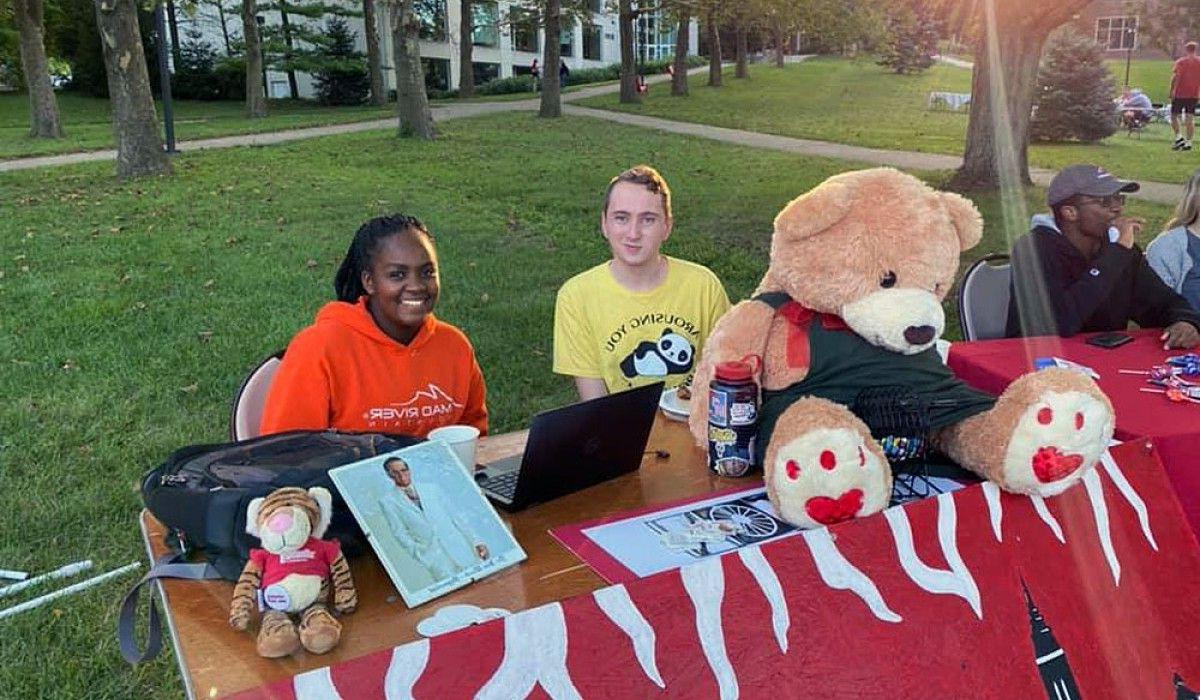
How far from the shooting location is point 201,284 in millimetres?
7797

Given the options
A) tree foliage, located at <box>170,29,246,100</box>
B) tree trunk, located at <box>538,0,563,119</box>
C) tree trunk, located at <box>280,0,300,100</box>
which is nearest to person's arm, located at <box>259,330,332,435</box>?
tree trunk, located at <box>538,0,563,119</box>

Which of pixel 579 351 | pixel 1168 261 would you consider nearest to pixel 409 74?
pixel 1168 261

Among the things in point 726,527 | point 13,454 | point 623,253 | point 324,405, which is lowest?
point 13,454

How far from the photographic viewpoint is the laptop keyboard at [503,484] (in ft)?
7.66

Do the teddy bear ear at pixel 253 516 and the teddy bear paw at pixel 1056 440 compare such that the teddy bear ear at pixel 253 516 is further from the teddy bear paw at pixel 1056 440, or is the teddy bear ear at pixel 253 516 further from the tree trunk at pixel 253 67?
the tree trunk at pixel 253 67

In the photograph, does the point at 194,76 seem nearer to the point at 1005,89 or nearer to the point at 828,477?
the point at 1005,89

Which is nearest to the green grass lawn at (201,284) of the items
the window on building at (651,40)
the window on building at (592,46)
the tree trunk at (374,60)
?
the tree trunk at (374,60)

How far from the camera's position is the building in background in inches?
1400

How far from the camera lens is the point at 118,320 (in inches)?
268

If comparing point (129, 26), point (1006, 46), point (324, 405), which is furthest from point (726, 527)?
point (129, 26)

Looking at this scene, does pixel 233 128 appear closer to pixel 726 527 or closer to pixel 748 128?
pixel 748 128

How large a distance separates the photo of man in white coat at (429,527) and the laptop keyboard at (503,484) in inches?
12.1

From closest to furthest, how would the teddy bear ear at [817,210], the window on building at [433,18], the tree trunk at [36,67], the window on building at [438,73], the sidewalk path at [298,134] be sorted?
1. the teddy bear ear at [817,210]
2. the sidewalk path at [298,134]
3. the tree trunk at [36,67]
4. the window on building at [433,18]
5. the window on building at [438,73]

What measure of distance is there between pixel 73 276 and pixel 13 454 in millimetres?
3916
